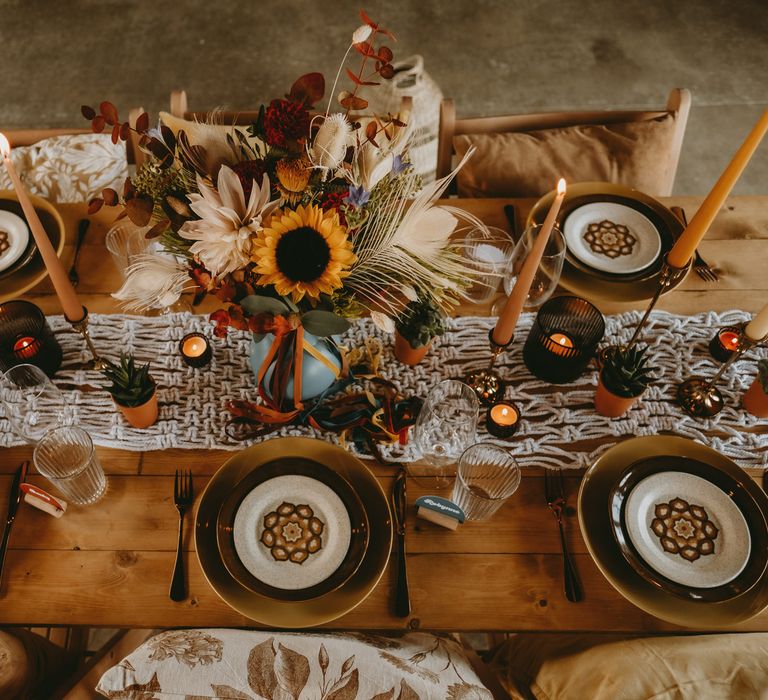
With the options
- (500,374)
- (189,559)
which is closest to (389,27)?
(500,374)

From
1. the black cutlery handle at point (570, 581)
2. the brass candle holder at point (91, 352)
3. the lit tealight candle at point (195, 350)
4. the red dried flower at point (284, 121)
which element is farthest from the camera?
the lit tealight candle at point (195, 350)

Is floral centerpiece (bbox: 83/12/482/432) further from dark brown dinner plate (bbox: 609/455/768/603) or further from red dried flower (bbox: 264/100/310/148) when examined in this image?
dark brown dinner plate (bbox: 609/455/768/603)

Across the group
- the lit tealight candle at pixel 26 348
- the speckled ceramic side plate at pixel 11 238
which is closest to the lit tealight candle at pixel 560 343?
the lit tealight candle at pixel 26 348

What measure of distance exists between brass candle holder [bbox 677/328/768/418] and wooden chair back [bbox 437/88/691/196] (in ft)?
2.64

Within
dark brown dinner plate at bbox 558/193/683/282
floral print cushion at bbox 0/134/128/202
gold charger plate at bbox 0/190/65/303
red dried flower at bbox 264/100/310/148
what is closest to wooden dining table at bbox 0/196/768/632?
gold charger plate at bbox 0/190/65/303

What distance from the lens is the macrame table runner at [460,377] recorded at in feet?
3.95

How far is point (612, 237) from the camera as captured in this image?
1473mm

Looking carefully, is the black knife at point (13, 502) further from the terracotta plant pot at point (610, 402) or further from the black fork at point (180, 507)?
the terracotta plant pot at point (610, 402)

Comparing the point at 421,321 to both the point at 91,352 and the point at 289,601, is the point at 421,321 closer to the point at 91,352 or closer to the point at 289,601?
the point at 289,601

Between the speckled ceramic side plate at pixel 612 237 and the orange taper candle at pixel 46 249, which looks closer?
the orange taper candle at pixel 46 249

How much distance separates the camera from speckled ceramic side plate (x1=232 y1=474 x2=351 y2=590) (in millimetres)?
1036

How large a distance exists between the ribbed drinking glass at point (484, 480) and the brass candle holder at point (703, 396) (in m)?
0.41

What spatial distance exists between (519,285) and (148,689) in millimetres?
821

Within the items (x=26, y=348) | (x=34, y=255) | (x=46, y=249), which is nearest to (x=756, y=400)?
(x=46, y=249)
